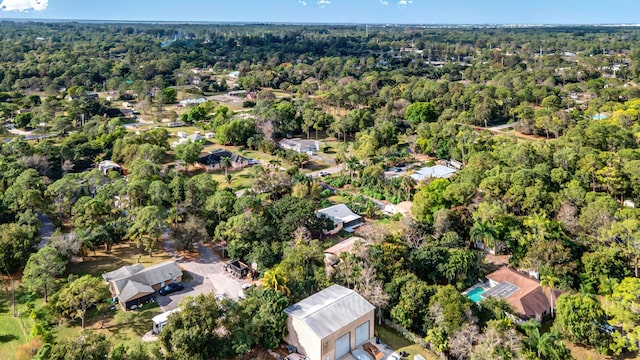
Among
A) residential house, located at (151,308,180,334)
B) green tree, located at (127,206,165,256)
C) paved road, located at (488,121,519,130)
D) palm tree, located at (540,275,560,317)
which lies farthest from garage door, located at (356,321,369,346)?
paved road, located at (488,121,519,130)

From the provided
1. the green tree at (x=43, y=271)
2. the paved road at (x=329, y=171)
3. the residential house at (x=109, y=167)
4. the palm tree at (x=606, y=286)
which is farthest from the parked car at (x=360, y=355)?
the residential house at (x=109, y=167)

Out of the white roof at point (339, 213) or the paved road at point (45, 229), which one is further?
the white roof at point (339, 213)

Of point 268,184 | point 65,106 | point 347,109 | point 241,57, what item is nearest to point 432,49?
point 241,57

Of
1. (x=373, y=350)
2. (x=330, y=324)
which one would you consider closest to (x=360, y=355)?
(x=373, y=350)

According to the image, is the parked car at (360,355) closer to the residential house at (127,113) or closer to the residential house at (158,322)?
the residential house at (158,322)

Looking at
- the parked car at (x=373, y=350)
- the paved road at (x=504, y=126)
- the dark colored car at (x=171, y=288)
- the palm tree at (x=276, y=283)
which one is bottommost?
the parked car at (x=373, y=350)

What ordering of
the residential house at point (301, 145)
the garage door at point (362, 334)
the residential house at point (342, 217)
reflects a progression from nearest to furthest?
the garage door at point (362, 334)
the residential house at point (342, 217)
the residential house at point (301, 145)

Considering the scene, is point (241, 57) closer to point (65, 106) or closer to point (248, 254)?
point (65, 106)
